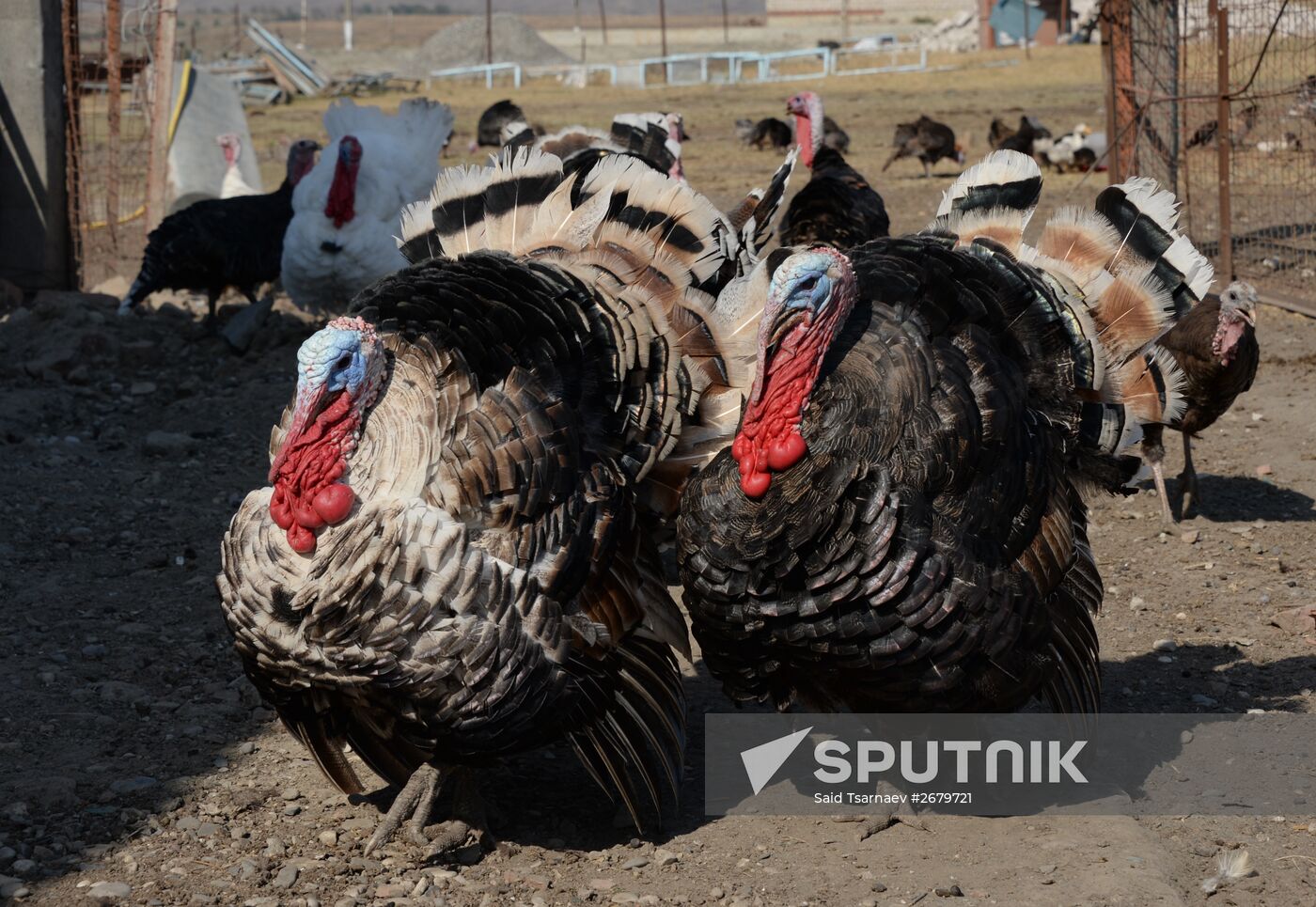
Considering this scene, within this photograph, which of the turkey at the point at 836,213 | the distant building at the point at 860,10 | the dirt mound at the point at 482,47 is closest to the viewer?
the turkey at the point at 836,213

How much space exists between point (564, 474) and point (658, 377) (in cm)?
62

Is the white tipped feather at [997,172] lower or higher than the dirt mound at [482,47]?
lower

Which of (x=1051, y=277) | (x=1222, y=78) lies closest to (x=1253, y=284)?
(x=1222, y=78)

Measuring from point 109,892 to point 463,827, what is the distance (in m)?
0.89

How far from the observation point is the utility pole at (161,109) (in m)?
10.5

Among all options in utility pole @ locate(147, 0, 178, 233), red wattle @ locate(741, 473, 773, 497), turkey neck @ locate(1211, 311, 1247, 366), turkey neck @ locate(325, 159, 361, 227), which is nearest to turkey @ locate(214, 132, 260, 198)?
utility pole @ locate(147, 0, 178, 233)

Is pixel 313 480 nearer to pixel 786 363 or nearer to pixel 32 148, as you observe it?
pixel 786 363

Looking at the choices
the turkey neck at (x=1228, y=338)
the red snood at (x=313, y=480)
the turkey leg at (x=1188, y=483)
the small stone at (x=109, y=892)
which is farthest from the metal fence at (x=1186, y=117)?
the small stone at (x=109, y=892)

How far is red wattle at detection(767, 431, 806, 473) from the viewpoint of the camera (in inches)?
136

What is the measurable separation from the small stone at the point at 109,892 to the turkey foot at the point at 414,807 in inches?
23.9

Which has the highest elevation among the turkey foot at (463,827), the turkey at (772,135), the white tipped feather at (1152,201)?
the turkey at (772,135)

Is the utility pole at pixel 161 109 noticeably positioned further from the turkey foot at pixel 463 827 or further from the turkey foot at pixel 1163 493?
the turkey foot at pixel 463 827

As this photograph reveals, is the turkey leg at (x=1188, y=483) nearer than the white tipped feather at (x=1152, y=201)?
No

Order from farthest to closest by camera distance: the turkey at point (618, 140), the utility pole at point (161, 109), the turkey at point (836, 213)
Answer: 1. the utility pole at point (161, 109)
2. the turkey at point (836, 213)
3. the turkey at point (618, 140)
